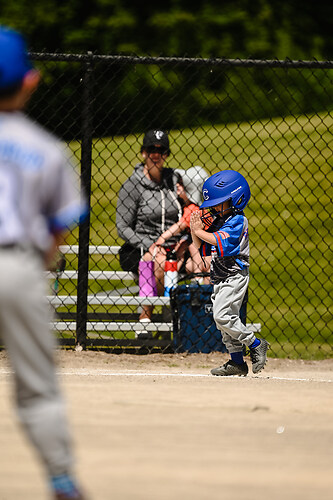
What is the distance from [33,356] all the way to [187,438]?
4.59ft

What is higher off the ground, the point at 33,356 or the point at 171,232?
the point at 171,232

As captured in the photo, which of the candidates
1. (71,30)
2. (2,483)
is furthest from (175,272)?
(71,30)

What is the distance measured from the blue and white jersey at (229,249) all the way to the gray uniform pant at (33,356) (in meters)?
2.86

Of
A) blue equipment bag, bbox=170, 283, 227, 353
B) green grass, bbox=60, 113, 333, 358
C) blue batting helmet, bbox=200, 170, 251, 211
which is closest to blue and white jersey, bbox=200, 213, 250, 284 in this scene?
blue batting helmet, bbox=200, 170, 251, 211

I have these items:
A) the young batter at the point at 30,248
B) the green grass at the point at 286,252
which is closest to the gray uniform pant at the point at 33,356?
the young batter at the point at 30,248

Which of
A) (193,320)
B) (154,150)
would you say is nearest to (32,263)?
(193,320)

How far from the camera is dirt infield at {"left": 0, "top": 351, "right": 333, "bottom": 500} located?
3.19 metres

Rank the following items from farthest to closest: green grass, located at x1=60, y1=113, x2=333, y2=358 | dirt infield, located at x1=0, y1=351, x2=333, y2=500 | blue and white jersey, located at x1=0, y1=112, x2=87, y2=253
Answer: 1. green grass, located at x1=60, y1=113, x2=333, y2=358
2. dirt infield, located at x1=0, y1=351, x2=333, y2=500
3. blue and white jersey, located at x1=0, y1=112, x2=87, y2=253

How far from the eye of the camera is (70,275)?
6.80 m

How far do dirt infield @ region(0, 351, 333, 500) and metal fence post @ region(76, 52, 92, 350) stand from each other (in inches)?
34.7

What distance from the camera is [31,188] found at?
8.52ft

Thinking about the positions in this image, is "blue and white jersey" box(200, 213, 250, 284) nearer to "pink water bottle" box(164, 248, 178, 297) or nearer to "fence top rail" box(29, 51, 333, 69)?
"pink water bottle" box(164, 248, 178, 297)

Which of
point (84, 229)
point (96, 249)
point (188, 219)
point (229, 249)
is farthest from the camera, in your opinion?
point (96, 249)

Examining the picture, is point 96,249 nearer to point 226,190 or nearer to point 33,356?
point 226,190
